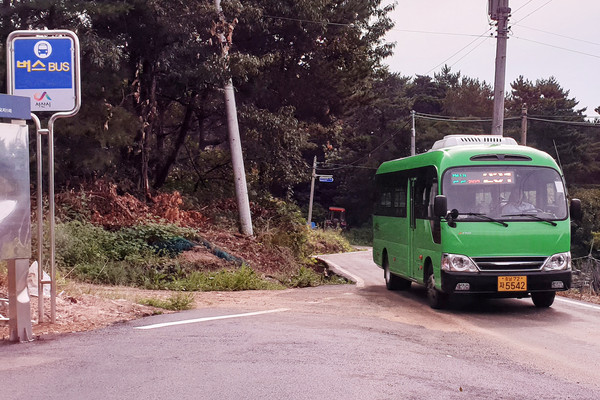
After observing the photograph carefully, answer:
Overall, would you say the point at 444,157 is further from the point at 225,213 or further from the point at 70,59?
the point at 225,213

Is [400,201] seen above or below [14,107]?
below

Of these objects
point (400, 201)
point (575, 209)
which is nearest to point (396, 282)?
point (400, 201)

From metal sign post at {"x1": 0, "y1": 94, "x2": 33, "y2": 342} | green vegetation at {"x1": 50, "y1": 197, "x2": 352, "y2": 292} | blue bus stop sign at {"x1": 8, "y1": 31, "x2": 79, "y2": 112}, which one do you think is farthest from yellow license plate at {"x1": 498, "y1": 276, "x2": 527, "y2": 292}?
metal sign post at {"x1": 0, "y1": 94, "x2": 33, "y2": 342}

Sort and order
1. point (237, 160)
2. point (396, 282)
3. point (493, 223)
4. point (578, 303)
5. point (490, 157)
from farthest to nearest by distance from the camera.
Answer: point (237, 160)
point (396, 282)
point (578, 303)
point (490, 157)
point (493, 223)

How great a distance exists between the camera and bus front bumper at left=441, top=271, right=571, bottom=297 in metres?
11.0

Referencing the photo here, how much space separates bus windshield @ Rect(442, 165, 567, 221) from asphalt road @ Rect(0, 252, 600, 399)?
→ 1863 millimetres

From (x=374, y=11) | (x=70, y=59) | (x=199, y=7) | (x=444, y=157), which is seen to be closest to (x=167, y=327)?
(x=70, y=59)

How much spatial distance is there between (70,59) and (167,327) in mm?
3411

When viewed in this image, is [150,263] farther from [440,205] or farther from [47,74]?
[47,74]

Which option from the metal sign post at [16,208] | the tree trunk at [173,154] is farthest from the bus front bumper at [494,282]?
the tree trunk at [173,154]

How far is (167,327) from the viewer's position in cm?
835

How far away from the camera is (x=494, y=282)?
1103 cm

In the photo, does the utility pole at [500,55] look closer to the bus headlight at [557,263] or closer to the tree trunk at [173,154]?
the tree trunk at [173,154]

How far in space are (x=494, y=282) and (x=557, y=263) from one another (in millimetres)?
1189
